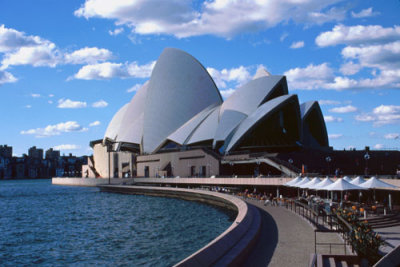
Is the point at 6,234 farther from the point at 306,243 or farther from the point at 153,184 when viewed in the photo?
the point at 153,184

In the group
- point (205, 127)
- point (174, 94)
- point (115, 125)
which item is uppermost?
point (174, 94)

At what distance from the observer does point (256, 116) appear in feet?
170

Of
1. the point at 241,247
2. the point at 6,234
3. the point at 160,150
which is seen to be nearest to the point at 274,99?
the point at 160,150

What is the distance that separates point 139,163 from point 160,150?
655 centimetres

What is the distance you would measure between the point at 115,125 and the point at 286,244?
253 ft

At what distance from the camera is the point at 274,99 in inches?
2072

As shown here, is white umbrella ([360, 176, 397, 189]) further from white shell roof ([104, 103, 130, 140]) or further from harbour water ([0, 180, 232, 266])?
white shell roof ([104, 103, 130, 140])

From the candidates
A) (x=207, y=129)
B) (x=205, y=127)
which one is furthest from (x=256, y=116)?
(x=205, y=127)

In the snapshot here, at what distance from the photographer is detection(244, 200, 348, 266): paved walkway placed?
38.2 ft

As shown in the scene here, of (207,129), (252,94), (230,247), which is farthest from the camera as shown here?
(207,129)

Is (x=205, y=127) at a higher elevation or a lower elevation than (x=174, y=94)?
lower

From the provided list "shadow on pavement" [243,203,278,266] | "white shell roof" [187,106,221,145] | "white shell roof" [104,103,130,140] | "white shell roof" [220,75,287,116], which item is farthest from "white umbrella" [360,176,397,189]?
"white shell roof" [104,103,130,140]

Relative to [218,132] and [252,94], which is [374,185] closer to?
[252,94]

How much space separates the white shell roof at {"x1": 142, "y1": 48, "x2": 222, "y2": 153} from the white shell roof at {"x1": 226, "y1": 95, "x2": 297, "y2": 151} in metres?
15.6
